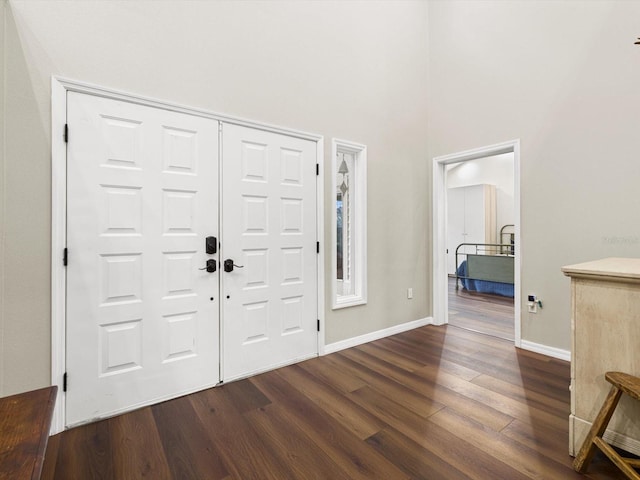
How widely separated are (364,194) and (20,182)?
2788 mm

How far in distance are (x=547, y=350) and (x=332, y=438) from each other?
2509 millimetres

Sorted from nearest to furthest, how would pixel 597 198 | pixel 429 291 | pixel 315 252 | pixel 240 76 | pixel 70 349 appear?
pixel 70 349 → pixel 240 76 → pixel 597 198 → pixel 315 252 → pixel 429 291

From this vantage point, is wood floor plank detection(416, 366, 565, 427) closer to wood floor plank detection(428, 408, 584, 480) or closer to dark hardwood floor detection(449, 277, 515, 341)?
wood floor plank detection(428, 408, 584, 480)

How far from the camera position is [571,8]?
9.67 feet

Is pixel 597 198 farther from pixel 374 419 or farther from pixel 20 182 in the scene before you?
pixel 20 182

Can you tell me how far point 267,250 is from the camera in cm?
279

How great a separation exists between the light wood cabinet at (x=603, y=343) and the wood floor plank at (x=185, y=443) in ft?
6.29

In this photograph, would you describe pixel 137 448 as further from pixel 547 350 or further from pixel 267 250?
pixel 547 350

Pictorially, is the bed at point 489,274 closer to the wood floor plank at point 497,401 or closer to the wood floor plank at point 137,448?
the wood floor plank at point 497,401

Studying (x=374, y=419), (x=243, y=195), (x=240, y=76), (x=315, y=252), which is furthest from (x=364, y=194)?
(x=374, y=419)

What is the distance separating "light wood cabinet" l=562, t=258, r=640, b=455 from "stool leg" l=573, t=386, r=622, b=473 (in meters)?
0.10

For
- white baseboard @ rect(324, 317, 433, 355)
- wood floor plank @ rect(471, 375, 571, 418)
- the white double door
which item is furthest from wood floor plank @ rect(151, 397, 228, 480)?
wood floor plank @ rect(471, 375, 571, 418)

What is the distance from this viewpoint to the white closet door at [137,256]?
2.03m

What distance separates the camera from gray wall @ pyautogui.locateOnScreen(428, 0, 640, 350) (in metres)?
2.70
